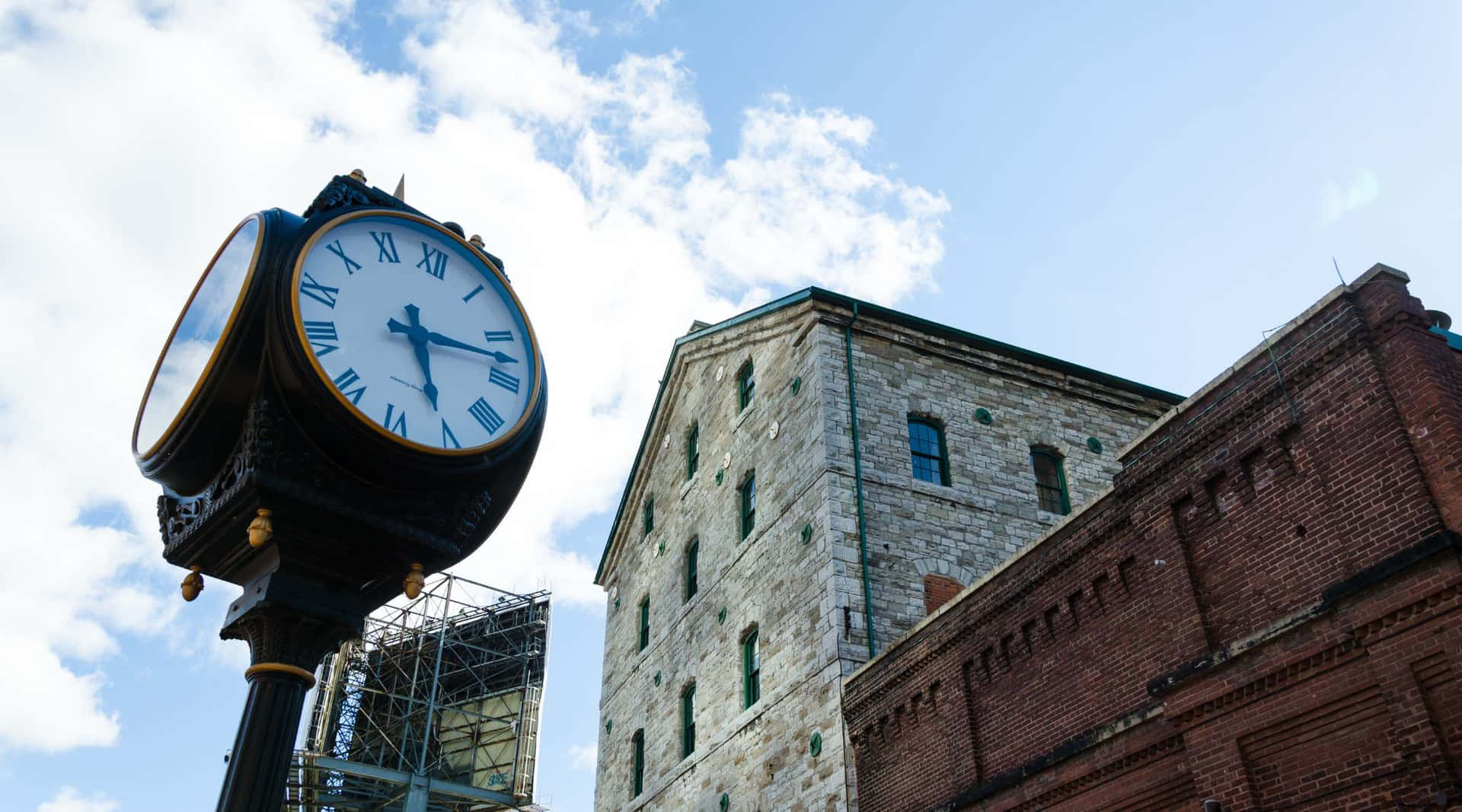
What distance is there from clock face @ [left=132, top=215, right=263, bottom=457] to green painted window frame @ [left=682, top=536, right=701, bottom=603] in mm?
19487

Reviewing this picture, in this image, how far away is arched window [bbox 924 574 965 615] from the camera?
63.1 ft

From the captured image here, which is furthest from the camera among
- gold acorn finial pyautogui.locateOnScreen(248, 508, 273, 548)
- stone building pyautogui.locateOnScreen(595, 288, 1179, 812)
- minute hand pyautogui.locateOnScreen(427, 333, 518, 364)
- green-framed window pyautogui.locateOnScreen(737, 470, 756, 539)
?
green-framed window pyautogui.locateOnScreen(737, 470, 756, 539)

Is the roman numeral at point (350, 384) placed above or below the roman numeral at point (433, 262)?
below

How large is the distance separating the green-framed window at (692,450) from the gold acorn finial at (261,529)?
2194cm

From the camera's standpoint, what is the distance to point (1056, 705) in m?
12.8

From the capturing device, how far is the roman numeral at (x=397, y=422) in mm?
4676

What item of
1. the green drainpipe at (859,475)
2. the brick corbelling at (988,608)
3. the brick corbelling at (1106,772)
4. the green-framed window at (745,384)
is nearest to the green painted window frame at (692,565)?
the green-framed window at (745,384)

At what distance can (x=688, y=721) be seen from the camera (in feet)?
77.3

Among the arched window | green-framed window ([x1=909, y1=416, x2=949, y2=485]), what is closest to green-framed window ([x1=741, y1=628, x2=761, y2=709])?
the arched window

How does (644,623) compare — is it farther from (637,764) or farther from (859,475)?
(859,475)

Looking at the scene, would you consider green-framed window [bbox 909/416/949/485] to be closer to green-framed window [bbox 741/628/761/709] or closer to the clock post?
green-framed window [bbox 741/628/761/709]

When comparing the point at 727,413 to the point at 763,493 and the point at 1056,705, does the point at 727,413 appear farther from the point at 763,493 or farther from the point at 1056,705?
the point at 1056,705

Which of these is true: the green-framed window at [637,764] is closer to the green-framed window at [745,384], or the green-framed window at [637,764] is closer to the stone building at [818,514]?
the stone building at [818,514]

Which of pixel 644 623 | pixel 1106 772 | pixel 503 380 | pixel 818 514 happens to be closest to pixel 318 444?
pixel 503 380
